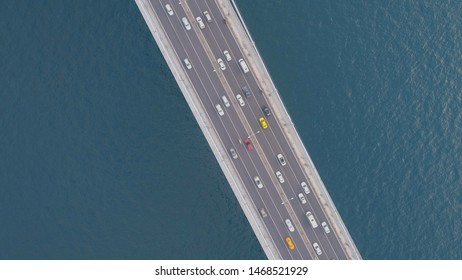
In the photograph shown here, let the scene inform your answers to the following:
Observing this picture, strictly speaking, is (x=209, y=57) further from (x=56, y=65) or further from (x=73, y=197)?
(x=73, y=197)

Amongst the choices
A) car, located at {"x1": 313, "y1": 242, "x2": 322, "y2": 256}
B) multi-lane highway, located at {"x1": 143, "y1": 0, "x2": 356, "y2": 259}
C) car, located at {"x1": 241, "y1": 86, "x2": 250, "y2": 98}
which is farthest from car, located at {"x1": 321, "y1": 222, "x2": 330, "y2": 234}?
car, located at {"x1": 241, "y1": 86, "x2": 250, "y2": 98}

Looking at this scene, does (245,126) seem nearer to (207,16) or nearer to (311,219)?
(311,219)

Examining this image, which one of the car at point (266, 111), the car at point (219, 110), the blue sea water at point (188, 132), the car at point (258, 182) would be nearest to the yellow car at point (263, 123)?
the car at point (266, 111)

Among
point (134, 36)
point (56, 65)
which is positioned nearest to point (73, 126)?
point (56, 65)

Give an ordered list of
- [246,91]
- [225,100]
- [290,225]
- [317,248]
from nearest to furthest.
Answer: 1. [225,100]
2. [246,91]
3. [290,225]
4. [317,248]

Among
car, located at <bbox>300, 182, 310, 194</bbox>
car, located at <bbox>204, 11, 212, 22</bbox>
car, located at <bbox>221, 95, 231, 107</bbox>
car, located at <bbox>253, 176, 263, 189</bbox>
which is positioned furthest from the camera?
car, located at <bbox>300, 182, 310, 194</bbox>

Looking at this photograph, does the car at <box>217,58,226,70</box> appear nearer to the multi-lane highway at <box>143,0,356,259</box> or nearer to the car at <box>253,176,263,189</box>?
the multi-lane highway at <box>143,0,356,259</box>

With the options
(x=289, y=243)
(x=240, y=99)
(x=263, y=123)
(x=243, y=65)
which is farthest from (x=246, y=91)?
(x=289, y=243)
